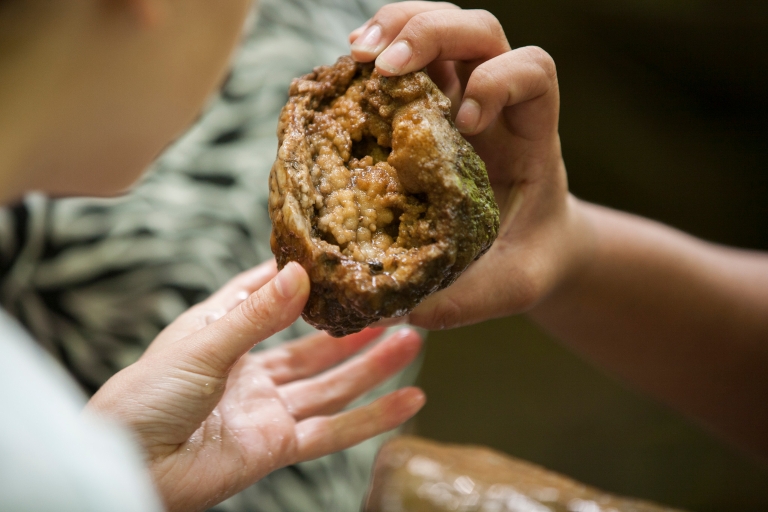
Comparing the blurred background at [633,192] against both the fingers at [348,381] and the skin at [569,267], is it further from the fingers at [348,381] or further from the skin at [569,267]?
the fingers at [348,381]

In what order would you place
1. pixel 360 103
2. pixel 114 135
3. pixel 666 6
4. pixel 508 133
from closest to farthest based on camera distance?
pixel 360 103 < pixel 508 133 < pixel 114 135 < pixel 666 6

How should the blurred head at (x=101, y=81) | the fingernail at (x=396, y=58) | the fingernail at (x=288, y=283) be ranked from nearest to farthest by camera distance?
the fingernail at (x=288, y=283), the fingernail at (x=396, y=58), the blurred head at (x=101, y=81)

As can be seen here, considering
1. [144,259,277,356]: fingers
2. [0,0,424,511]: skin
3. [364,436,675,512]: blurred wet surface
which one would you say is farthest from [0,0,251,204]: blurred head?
[364,436,675,512]: blurred wet surface

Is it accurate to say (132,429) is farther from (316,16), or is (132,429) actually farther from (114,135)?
(316,16)

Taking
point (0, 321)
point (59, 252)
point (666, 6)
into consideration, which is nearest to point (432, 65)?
point (0, 321)

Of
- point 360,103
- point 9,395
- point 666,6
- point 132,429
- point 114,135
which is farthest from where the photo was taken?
point 666,6

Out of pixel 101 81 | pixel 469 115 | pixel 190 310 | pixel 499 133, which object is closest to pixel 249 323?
pixel 190 310

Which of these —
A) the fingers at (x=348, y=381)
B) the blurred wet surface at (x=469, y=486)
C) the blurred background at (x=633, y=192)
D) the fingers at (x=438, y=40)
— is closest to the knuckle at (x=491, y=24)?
the fingers at (x=438, y=40)
